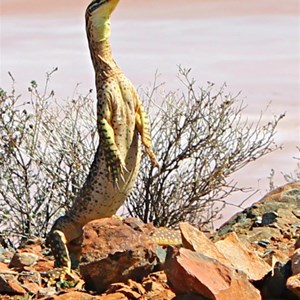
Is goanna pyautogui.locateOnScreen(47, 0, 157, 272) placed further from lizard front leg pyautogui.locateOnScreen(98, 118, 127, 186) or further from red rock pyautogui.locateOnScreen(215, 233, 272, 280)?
red rock pyautogui.locateOnScreen(215, 233, 272, 280)

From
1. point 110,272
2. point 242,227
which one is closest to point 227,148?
point 242,227

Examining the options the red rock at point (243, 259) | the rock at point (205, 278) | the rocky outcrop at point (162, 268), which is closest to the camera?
the rock at point (205, 278)

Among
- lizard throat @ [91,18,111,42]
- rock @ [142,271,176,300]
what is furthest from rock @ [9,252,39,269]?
lizard throat @ [91,18,111,42]

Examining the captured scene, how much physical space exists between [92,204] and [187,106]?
4770 mm

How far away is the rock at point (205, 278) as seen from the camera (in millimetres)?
6664

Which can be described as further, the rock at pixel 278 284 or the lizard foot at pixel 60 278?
the lizard foot at pixel 60 278

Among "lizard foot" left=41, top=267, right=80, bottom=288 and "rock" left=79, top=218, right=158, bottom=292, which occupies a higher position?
"rock" left=79, top=218, right=158, bottom=292

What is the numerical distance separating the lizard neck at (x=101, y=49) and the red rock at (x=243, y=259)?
2433 mm

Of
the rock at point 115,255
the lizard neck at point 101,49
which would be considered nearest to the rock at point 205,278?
the rock at point 115,255

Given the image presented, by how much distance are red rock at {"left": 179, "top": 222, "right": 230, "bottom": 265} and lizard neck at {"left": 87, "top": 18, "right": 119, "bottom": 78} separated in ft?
8.23

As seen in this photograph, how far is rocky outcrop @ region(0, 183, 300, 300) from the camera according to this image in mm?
6777

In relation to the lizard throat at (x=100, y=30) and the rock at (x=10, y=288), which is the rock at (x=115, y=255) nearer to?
the rock at (x=10, y=288)

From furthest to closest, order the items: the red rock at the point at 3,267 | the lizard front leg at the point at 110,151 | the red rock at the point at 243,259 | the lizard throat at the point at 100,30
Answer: the lizard throat at the point at 100,30 → the lizard front leg at the point at 110,151 → the red rock at the point at 3,267 → the red rock at the point at 243,259

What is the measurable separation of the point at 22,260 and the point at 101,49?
2052 millimetres
